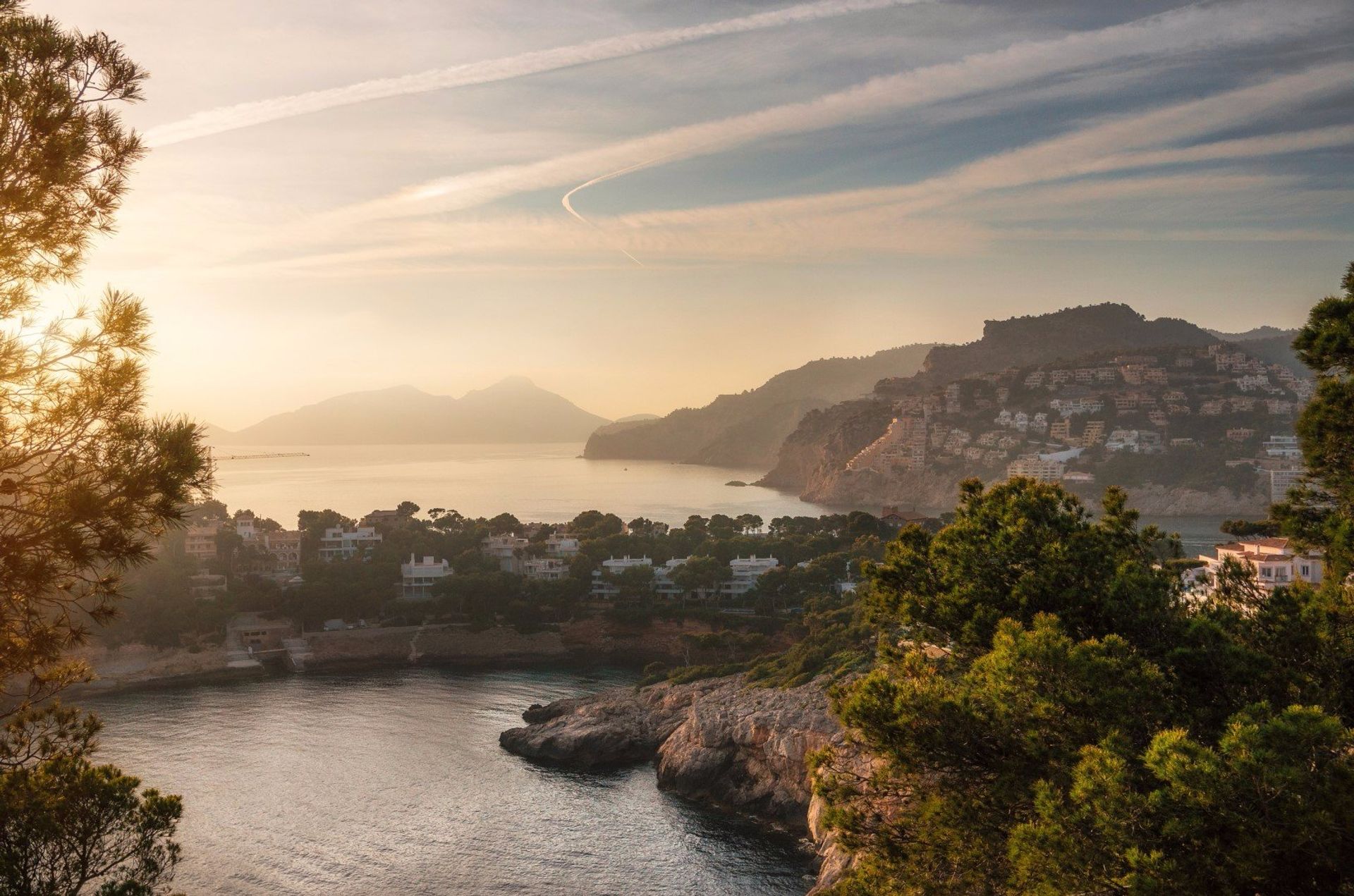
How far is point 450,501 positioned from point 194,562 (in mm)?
43036

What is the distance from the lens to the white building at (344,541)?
131ft

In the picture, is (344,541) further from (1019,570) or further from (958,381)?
(958,381)

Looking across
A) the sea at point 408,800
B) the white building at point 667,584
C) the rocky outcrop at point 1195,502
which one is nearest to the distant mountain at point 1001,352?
the rocky outcrop at point 1195,502

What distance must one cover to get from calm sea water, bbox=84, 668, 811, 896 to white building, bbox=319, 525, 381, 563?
15060 mm

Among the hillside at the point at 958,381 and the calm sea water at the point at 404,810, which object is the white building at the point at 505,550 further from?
the hillside at the point at 958,381

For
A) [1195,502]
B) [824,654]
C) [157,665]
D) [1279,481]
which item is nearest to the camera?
[824,654]

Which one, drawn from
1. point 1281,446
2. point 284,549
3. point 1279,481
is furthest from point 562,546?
point 1281,446

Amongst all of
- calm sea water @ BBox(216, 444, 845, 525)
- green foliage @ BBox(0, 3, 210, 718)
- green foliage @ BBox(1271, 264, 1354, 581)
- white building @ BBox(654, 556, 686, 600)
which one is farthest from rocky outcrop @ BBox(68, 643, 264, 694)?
green foliage @ BBox(1271, 264, 1354, 581)

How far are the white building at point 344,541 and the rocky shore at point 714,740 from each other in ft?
65.5

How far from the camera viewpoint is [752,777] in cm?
1725

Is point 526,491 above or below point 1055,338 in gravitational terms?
below

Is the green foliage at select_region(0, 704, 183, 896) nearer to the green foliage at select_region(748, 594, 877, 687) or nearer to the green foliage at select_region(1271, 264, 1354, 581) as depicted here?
the green foliage at select_region(1271, 264, 1354, 581)

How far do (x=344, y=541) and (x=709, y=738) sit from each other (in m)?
26.9

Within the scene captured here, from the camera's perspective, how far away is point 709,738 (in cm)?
1803
